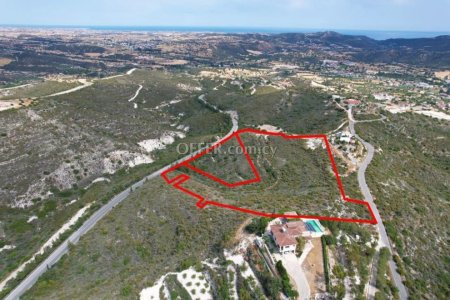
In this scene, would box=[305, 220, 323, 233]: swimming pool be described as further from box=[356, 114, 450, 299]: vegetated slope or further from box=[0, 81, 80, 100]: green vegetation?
box=[0, 81, 80, 100]: green vegetation

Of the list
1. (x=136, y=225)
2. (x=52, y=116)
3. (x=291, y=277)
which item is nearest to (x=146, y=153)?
(x=52, y=116)

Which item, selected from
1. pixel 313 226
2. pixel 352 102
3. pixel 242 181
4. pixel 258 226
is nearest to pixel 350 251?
pixel 313 226

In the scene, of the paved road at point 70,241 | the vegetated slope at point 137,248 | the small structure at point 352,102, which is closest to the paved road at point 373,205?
the vegetated slope at point 137,248

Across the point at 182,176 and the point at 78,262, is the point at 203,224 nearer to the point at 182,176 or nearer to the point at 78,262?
the point at 78,262

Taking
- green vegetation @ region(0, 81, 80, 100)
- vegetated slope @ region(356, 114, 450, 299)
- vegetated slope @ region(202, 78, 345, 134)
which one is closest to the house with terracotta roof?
vegetated slope @ region(356, 114, 450, 299)

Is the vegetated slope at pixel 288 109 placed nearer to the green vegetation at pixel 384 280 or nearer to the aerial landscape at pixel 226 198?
the aerial landscape at pixel 226 198

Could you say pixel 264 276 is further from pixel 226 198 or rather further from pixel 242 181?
pixel 242 181
